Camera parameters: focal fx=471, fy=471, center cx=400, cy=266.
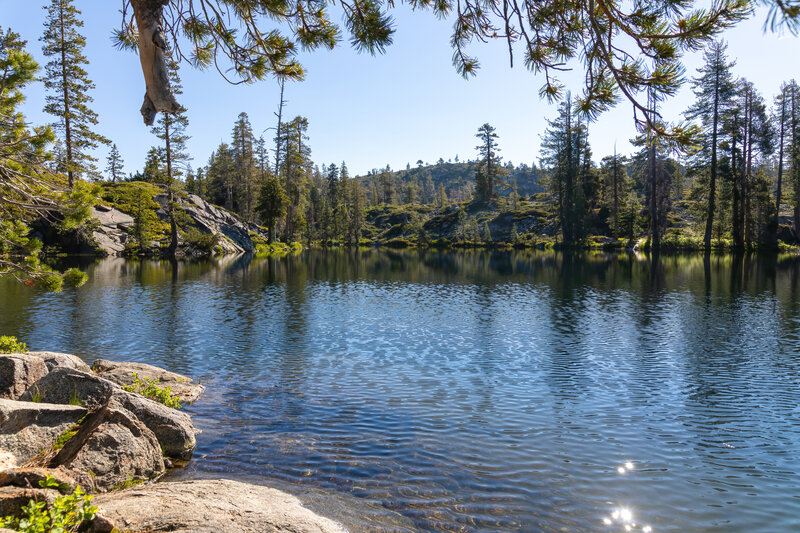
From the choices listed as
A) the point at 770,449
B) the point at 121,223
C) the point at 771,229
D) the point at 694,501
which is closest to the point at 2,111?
the point at 694,501

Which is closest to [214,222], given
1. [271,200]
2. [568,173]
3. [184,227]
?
[184,227]

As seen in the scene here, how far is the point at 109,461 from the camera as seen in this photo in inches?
271

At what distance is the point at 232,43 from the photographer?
6.80 meters

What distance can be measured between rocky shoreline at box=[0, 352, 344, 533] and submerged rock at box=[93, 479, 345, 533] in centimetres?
1

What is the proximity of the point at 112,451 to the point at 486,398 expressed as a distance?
826 centimetres

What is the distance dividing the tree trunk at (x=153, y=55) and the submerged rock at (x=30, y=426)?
5.01 m

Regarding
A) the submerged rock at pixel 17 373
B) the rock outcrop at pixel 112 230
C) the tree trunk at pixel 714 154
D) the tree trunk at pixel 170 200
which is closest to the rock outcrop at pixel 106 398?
the submerged rock at pixel 17 373

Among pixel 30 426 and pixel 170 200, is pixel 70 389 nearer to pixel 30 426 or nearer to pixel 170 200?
pixel 30 426

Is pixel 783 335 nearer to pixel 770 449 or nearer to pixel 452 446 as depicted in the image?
pixel 770 449

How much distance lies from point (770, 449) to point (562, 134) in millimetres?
89555

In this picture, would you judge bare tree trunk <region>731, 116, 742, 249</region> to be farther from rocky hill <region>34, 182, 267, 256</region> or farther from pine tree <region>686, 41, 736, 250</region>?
rocky hill <region>34, 182, 267, 256</region>

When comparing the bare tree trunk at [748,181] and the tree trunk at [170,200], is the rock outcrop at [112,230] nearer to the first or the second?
the tree trunk at [170,200]

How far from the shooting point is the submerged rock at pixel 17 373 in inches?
324

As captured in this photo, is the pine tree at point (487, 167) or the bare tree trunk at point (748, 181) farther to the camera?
the pine tree at point (487, 167)
